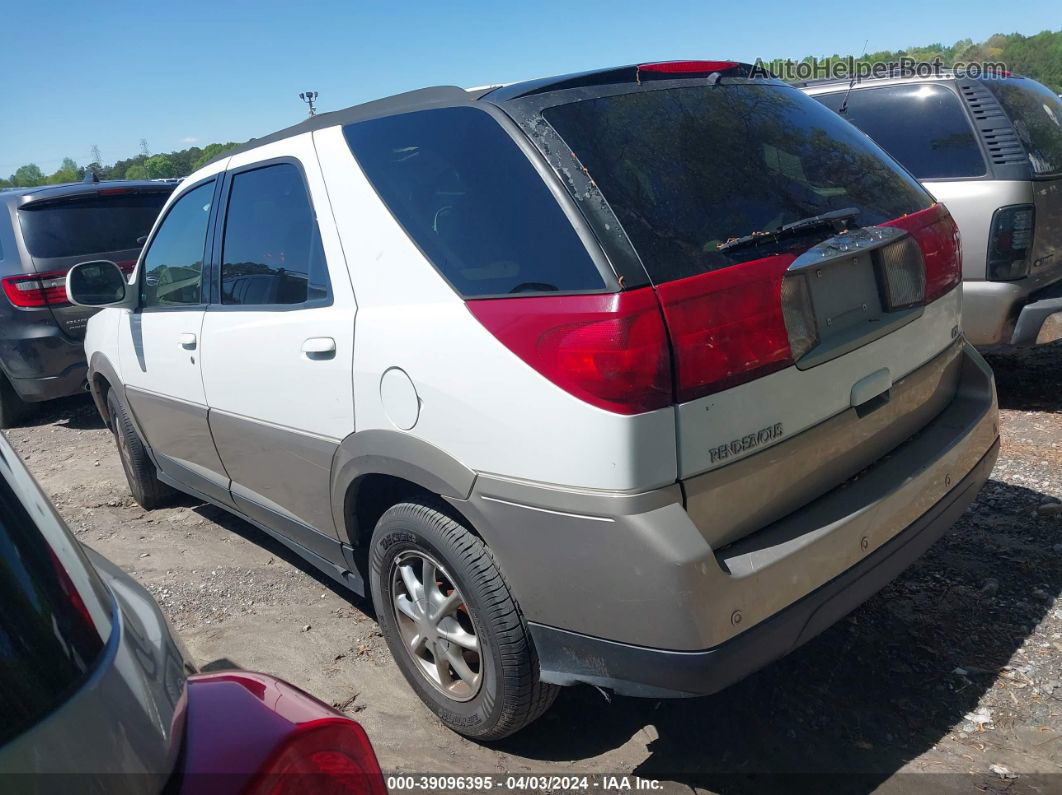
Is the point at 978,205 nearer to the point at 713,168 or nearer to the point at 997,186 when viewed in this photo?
the point at 997,186

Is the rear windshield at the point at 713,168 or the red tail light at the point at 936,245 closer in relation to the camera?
the rear windshield at the point at 713,168

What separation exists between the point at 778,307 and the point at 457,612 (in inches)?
51.5

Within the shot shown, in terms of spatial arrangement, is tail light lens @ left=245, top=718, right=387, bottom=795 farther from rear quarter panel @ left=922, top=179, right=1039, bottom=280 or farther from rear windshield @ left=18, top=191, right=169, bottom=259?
rear windshield @ left=18, top=191, right=169, bottom=259

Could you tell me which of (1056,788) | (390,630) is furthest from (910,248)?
(390,630)

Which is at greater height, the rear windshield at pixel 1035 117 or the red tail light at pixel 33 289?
the rear windshield at pixel 1035 117

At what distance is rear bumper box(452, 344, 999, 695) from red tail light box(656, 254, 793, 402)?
0.82 ft

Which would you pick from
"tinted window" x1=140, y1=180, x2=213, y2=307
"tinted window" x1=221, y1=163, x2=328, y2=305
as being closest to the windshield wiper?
"tinted window" x1=221, y1=163, x2=328, y2=305

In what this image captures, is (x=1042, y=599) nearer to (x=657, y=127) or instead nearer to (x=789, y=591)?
(x=789, y=591)

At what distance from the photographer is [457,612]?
254 cm

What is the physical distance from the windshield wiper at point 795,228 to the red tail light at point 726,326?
Result: 2.7 inches

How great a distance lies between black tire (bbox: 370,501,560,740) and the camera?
2.28 meters

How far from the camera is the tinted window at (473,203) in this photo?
2.10 metres

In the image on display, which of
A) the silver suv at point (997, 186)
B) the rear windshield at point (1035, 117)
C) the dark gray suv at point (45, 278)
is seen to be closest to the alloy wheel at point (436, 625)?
the silver suv at point (997, 186)

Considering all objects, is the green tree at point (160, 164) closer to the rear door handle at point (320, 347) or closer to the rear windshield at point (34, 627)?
the rear door handle at point (320, 347)
